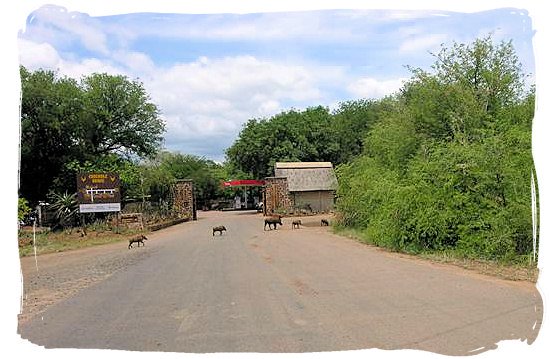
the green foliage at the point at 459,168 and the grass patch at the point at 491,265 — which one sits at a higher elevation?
the green foliage at the point at 459,168

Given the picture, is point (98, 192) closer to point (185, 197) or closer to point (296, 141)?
point (185, 197)

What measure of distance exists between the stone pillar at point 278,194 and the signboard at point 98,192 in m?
21.2

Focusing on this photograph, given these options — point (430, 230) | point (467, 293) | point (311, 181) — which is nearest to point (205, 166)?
point (311, 181)

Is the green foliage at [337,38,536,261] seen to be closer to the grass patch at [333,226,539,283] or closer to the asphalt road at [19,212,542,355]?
the grass patch at [333,226,539,283]

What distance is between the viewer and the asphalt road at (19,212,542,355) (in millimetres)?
4121

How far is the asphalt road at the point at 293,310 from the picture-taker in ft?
13.5

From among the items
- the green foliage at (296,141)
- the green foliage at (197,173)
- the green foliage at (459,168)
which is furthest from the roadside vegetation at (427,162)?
the green foliage at (197,173)

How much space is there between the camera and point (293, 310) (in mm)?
5902

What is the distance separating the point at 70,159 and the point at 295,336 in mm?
29901

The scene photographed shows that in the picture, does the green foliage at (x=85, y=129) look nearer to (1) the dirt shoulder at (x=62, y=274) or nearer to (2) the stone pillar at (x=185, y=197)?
(2) the stone pillar at (x=185, y=197)

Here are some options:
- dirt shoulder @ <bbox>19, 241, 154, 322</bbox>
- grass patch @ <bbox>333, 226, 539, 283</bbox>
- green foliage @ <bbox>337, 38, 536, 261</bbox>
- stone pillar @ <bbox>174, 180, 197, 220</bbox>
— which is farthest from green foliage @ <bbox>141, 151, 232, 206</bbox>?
grass patch @ <bbox>333, 226, 539, 283</bbox>

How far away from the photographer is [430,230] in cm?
1295

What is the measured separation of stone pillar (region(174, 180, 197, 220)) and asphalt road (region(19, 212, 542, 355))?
3259 centimetres

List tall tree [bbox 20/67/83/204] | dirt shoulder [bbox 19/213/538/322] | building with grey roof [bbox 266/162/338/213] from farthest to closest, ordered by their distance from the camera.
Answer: building with grey roof [bbox 266/162/338/213] < tall tree [bbox 20/67/83/204] < dirt shoulder [bbox 19/213/538/322]
